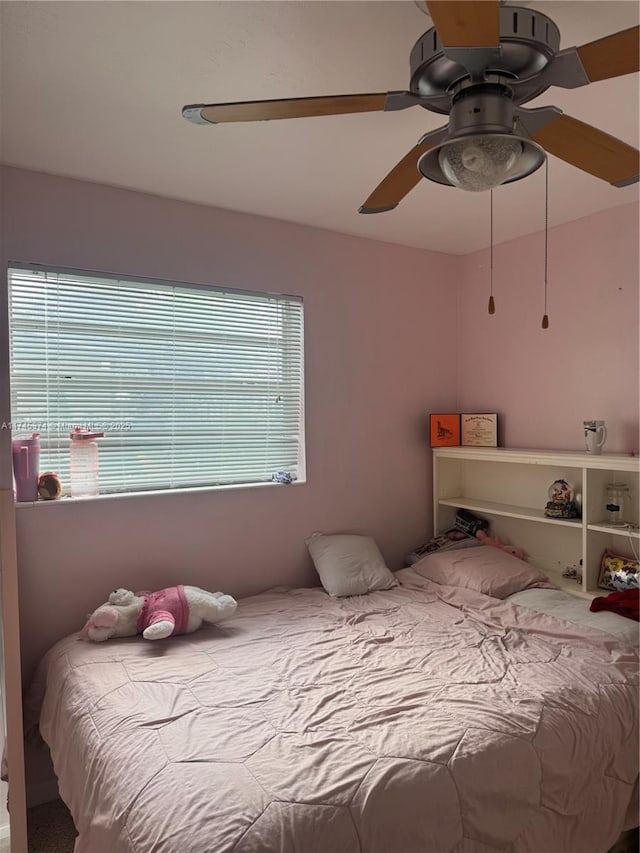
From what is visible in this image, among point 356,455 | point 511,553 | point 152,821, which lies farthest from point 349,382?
point 152,821

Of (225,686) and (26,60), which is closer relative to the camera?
(26,60)

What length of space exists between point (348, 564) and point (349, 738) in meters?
1.32

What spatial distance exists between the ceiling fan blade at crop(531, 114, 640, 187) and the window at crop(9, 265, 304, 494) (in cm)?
168

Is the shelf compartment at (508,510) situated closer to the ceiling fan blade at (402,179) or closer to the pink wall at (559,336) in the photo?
the pink wall at (559,336)

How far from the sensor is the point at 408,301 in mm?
3395

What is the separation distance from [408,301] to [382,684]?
88.1 inches

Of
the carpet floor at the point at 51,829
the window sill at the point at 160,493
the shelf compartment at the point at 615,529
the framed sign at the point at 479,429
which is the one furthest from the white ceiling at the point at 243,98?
the carpet floor at the point at 51,829

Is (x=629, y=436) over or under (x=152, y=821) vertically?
over

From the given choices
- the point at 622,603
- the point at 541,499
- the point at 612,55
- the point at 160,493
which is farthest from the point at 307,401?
the point at 612,55

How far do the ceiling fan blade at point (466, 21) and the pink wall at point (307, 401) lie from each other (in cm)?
185

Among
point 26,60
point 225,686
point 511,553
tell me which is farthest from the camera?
point 511,553

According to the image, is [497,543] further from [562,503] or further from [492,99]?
[492,99]

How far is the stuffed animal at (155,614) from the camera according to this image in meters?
2.20

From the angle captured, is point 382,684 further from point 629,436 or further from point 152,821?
point 629,436
